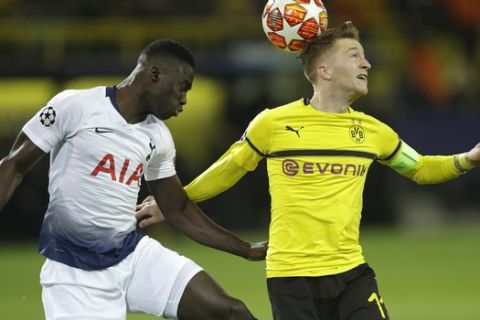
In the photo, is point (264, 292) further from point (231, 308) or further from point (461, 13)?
point (461, 13)

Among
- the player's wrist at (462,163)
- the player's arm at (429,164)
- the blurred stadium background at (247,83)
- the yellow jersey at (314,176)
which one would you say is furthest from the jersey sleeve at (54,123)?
the blurred stadium background at (247,83)

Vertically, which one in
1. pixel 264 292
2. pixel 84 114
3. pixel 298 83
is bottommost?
pixel 264 292

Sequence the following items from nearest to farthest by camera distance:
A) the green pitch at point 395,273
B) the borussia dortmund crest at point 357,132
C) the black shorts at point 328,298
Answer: the black shorts at point 328,298, the borussia dortmund crest at point 357,132, the green pitch at point 395,273

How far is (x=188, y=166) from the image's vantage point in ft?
61.6

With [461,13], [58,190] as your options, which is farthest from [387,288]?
[461,13]

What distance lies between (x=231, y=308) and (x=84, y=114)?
144 cm

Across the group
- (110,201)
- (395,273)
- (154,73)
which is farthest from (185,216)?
(395,273)

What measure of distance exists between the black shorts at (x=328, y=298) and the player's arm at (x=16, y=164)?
161 centimetres

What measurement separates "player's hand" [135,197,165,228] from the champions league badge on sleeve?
1.03 m

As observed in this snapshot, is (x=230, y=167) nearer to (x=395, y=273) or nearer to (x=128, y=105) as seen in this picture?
(x=128, y=105)

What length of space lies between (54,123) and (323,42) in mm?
1688

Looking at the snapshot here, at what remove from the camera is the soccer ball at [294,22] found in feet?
22.9

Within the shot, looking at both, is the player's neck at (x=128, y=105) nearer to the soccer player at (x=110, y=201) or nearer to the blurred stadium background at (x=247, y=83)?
the soccer player at (x=110, y=201)

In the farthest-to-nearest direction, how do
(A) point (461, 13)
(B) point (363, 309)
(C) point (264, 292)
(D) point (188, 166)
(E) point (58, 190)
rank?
1. (A) point (461, 13)
2. (D) point (188, 166)
3. (C) point (264, 292)
4. (E) point (58, 190)
5. (B) point (363, 309)
